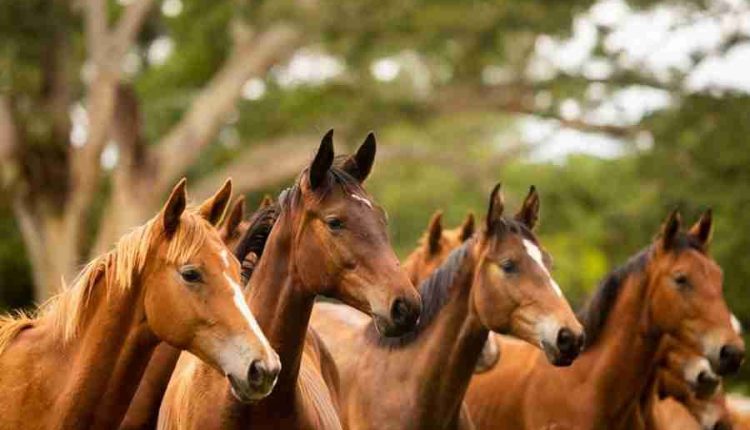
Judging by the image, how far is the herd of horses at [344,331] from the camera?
7.22 meters

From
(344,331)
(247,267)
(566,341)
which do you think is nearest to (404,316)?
(247,267)

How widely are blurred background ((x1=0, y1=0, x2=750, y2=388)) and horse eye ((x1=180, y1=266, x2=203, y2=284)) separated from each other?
18.4m

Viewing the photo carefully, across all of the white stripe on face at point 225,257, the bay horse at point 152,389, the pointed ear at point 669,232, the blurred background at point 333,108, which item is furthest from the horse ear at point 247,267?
the blurred background at point 333,108

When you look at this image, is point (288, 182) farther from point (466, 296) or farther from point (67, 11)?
point (466, 296)

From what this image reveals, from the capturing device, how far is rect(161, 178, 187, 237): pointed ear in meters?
7.15

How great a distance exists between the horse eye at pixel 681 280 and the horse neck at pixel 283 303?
13.2 feet

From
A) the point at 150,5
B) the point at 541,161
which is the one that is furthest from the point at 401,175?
the point at 150,5

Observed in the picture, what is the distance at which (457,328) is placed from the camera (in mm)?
9914

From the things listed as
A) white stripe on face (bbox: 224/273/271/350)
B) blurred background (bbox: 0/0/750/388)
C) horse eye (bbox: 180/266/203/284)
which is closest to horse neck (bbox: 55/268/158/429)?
horse eye (bbox: 180/266/203/284)

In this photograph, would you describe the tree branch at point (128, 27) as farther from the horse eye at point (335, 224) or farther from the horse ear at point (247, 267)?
the horse eye at point (335, 224)

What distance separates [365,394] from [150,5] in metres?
19.0

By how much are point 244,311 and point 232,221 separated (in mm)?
2765

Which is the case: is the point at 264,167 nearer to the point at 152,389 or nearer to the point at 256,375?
the point at 152,389

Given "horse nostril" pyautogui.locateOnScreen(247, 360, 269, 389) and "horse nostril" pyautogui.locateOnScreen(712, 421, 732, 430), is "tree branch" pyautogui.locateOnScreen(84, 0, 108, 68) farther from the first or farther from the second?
"horse nostril" pyautogui.locateOnScreen(247, 360, 269, 389)
